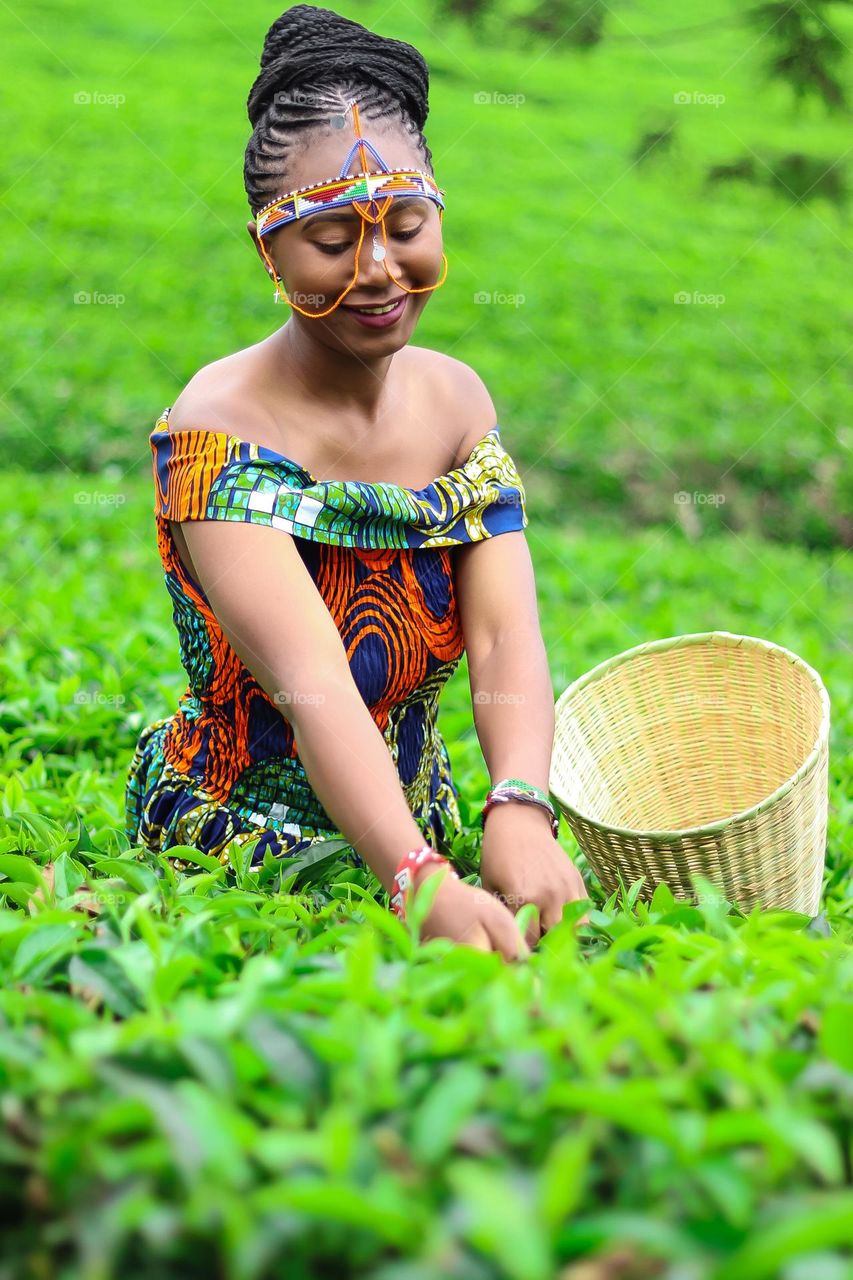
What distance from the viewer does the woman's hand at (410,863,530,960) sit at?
1.78 metres

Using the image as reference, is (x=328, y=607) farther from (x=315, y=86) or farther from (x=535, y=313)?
(x=535, y=313)

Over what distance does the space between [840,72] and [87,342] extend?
417 centimetres

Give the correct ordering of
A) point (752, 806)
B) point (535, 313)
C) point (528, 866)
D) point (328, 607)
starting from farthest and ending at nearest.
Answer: point (535, 313), point (752, 806), point (328, 607), point (528, 866)

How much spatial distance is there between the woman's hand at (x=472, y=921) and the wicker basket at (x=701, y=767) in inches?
19.9

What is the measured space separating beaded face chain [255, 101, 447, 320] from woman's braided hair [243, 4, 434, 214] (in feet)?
0.10

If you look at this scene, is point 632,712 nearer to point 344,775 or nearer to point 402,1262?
point 344,775

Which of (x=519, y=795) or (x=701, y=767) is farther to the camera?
(x=701, y=767)

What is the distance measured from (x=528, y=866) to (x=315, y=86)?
4.18 ft

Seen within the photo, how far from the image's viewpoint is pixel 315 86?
2.21 meters

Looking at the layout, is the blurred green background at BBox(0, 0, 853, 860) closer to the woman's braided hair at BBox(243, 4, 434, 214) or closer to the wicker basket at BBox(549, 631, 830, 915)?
the wicker basket at BBox(549, 631, 830, 915)

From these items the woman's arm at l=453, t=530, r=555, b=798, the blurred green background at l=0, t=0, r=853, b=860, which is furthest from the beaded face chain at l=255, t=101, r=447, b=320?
the blurred green background at l=0, t=0, r=853, b=860

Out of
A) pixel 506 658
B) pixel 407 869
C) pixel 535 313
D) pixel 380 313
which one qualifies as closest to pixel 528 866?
pixel 407 869

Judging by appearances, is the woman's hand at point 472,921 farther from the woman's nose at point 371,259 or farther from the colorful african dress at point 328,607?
the woman's nose at point 371,259

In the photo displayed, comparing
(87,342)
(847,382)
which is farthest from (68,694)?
(847,382)
